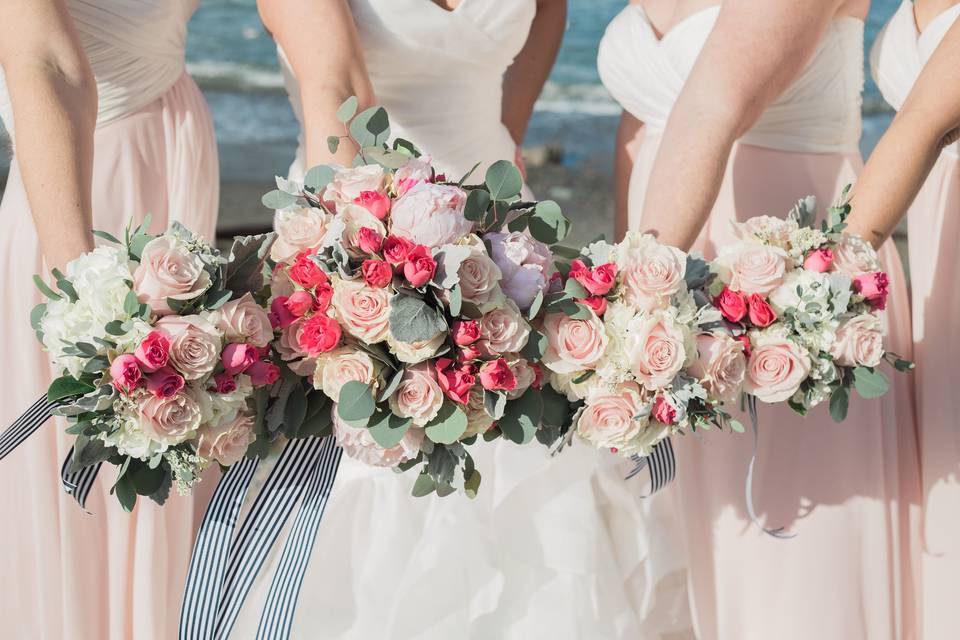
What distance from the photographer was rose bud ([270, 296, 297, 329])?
177cm

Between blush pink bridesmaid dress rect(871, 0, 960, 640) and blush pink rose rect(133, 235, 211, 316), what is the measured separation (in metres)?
1.94

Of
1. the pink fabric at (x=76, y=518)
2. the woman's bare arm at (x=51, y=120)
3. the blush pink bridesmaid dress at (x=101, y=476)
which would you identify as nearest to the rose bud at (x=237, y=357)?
the woman's bare arm at (x=51, y=120)

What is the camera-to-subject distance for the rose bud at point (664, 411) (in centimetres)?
185

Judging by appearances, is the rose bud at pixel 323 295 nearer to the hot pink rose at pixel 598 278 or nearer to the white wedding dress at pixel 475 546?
the hot pink rose at pixel 598 278

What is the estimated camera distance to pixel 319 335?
1.70m

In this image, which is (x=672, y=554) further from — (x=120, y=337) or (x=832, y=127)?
(x=120, y=337)

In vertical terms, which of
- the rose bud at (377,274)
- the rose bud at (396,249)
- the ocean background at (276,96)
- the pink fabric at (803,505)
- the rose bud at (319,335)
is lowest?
the pink fabric at (803,505)

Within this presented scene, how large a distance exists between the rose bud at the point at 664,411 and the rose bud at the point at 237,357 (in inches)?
27.7

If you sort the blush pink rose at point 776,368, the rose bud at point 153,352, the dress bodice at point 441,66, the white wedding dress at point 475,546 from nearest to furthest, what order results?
the rose bud at point 153,352 < the blush pink rose at point 776,368 < the white wedding dress at point 475,546 < the dress bodice at point 441,66

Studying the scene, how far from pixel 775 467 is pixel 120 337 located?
173 cm

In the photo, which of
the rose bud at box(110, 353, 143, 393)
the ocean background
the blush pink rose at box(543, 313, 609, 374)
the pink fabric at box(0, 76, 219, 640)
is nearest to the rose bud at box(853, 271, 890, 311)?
the blush pink rose at box(543, 313, 609, 374)

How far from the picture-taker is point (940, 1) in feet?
9.17

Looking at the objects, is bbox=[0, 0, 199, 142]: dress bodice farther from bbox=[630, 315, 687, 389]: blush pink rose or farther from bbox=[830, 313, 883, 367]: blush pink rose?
bbox=[830, 313, 883, 367]: blush pink rose

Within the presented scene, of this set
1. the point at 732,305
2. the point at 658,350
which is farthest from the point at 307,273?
the point at 732,305
